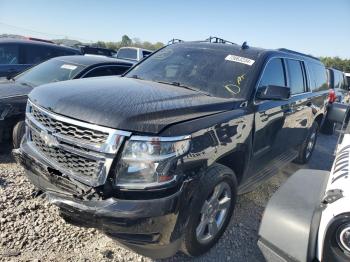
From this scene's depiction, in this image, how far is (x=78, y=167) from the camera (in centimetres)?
253

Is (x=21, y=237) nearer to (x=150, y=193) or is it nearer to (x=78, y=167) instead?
(x=78, y=167)

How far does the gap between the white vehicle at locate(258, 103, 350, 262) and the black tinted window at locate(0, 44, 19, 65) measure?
7276 millimetres

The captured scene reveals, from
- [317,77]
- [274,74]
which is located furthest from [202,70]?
[317,77]

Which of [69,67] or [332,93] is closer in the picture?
[69,67]

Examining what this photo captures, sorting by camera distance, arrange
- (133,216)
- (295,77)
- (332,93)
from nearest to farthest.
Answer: (133,216)
(295,77)
(332,93)

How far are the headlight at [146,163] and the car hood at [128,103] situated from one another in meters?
0.10

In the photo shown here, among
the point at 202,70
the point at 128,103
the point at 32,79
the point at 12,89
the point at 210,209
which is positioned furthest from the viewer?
the point at 32,79

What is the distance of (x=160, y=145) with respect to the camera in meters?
2.36

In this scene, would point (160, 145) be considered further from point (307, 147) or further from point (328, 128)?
point (328, 128)

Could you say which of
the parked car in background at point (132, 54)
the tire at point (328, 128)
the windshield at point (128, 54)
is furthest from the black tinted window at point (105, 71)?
the windshield at point (128, 54)

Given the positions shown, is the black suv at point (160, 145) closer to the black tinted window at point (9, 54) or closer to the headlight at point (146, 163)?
the headlight at point (146, 163)

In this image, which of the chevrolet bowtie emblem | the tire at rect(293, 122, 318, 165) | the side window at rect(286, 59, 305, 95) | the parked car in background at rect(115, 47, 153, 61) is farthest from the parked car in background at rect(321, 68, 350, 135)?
the parked car in background at rect(115, 47, 153, 61)

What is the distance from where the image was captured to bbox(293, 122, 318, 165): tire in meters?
6.07

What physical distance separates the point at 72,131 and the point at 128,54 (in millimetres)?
13728
